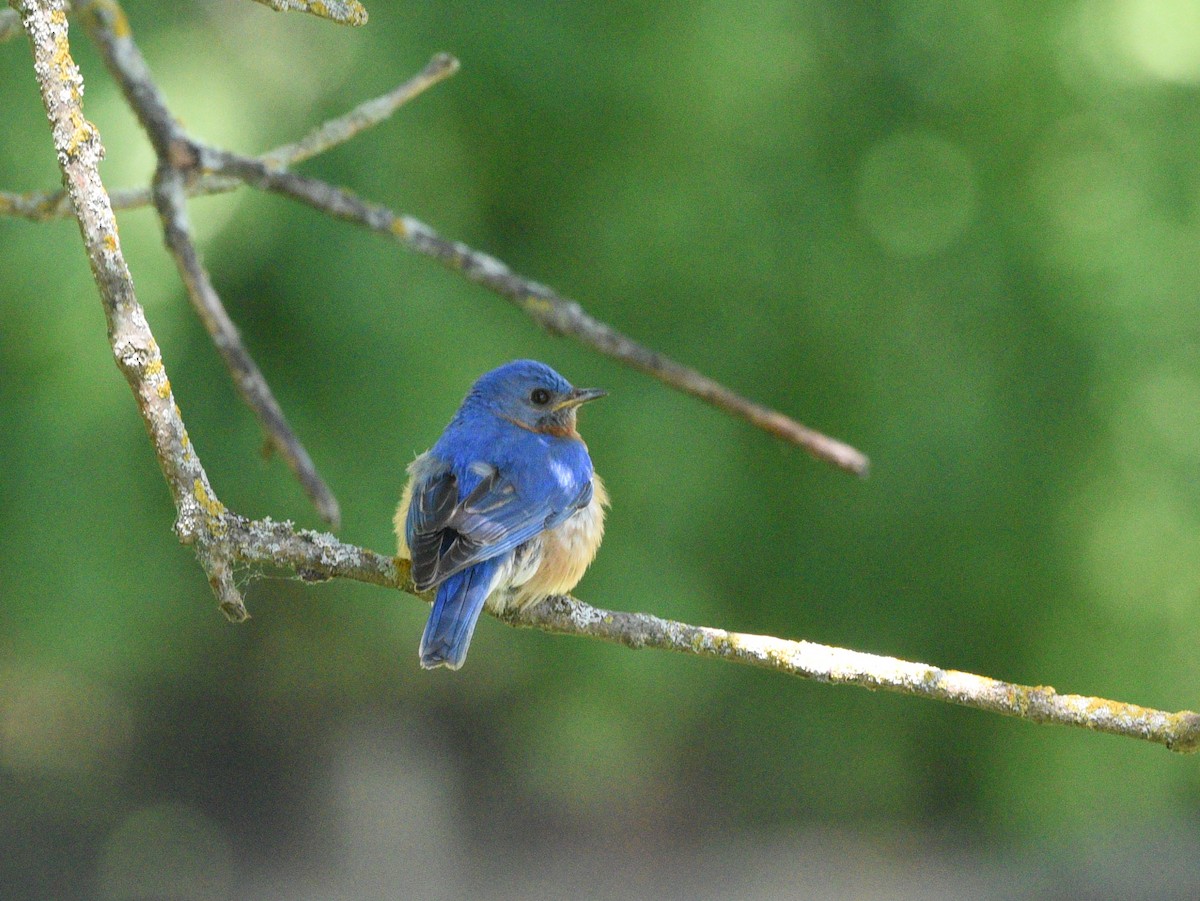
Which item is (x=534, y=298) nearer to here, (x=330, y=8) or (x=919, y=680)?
(x=330, y=8)

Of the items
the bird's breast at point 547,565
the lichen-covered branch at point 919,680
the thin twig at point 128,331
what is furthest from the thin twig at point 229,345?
the bird's breast at point 547,565

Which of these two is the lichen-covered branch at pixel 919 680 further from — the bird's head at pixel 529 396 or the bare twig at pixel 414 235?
the bird's head at pixel 529 396

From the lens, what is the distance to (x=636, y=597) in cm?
638

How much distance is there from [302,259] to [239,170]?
124 inches

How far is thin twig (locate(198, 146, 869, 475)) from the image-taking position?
2.83 meters

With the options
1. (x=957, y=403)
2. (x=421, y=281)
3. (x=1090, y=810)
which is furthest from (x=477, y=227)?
(x=1090, y=810)

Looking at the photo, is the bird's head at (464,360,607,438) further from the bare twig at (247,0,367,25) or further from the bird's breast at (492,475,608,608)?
the bare twig at (247,0,367,25)

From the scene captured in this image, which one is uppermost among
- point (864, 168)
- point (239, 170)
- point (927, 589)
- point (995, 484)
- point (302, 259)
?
point (239, 170)

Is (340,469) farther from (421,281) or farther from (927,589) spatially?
(927,589)

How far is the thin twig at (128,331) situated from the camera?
2.11 m

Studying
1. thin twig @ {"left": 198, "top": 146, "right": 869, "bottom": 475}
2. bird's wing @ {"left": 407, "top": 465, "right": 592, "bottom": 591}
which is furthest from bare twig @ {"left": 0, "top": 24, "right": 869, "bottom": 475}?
bird's wing @ {"left": 407, "top": 465, "right": 592, "bottom": 591}

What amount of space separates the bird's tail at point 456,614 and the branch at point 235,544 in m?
0.59

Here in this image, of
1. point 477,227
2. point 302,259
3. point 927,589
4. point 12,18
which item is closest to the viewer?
point 12,18

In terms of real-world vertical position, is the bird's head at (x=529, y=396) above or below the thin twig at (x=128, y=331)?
below
